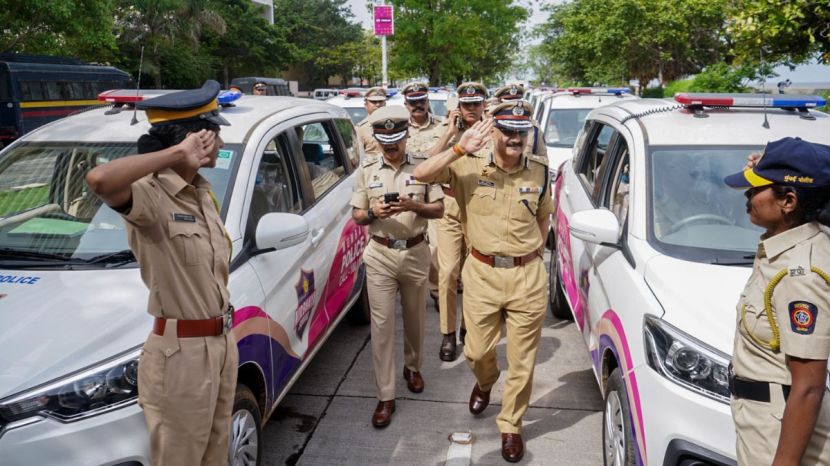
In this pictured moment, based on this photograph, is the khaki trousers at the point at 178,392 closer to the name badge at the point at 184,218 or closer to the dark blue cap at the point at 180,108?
the name badge at the point at 184,218

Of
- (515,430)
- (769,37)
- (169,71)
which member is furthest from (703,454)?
(169,71)

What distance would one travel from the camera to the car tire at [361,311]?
5578 mm

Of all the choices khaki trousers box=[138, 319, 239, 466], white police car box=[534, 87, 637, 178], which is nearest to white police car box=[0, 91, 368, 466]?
khaki trousers box=[138, 319, 239, 466]

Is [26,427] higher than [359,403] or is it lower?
higher

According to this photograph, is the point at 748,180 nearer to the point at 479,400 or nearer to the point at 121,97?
the point at 479,400

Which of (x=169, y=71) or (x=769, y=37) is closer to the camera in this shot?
(x=769, y=37)

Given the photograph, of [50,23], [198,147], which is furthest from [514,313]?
[50,23]

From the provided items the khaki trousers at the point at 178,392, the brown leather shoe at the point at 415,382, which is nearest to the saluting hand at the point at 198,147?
the khaki trousers at the point at 178,392

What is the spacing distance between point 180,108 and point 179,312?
68 cm

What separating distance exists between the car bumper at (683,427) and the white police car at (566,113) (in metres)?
6.53

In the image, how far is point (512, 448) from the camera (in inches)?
143

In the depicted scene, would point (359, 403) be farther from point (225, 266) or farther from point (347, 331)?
point (225, 266)

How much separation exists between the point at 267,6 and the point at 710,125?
49310mm

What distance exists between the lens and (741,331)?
2.06m
